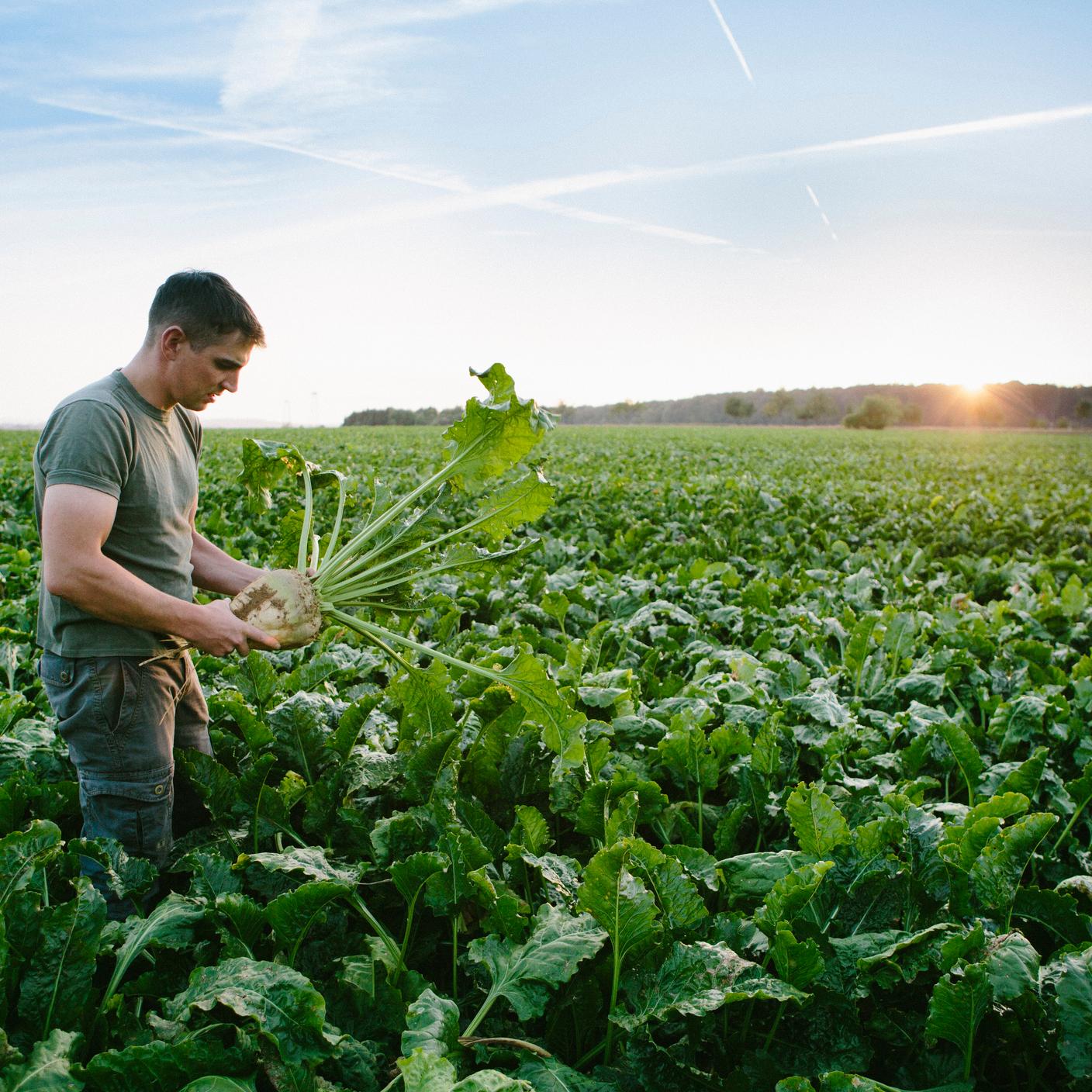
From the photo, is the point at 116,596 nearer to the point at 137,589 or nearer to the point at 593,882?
the point at 137,589

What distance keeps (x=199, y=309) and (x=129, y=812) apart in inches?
62.9

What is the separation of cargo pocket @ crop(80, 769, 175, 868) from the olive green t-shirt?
1.39 feet

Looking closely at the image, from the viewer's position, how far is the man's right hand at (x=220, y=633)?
2422mm

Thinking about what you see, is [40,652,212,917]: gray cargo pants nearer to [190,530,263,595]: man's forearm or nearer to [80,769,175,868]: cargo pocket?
[80,769,175,868]: cargo pocket

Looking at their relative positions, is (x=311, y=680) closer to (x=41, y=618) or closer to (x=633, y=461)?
(x=41, y=618)

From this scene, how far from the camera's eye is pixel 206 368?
2.57 meters

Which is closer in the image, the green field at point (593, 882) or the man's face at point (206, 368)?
the green field at point (593, 882)

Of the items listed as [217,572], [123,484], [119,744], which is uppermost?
[123,484]

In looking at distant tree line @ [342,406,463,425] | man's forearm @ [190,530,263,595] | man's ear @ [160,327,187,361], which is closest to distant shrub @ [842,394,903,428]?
distant tree line @ [342,406,463,425]

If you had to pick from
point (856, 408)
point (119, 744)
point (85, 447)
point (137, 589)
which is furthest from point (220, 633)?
point (856, 408)

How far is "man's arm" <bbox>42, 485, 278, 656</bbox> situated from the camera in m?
2.27

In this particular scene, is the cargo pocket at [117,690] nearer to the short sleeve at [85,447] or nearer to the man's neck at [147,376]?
the short sleeve at [85,447]

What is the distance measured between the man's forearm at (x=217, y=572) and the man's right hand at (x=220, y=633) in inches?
27.5

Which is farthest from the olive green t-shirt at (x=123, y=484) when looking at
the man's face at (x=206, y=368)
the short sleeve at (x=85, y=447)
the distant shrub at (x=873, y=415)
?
the distant shrub at (x=873, y=415)
